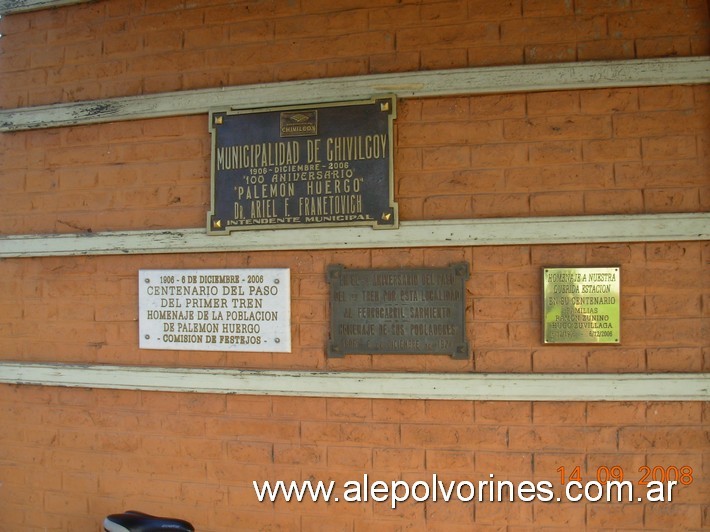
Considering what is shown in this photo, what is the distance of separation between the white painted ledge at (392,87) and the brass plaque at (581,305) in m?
1.10

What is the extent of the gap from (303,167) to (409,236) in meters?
0.80

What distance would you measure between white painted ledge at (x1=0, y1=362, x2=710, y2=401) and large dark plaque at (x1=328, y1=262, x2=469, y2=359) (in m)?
0.17

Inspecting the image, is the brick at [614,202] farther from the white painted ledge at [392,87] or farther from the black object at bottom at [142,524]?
the black object at bottom at [142,524]

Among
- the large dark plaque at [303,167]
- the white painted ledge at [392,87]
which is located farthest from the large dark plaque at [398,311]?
the white painted ledge at [392,87]

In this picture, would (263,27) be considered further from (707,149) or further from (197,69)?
(707,149)

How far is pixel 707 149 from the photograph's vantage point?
9.82 ft

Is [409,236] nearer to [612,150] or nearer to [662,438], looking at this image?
[612,150]

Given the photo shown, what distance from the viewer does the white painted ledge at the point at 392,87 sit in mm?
3020

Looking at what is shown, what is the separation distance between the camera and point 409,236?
125 inches

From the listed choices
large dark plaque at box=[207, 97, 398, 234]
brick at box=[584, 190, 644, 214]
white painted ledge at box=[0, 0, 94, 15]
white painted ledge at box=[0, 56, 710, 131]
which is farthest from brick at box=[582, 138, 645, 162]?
white painted ledge at box=[0, 0, 94, 15]

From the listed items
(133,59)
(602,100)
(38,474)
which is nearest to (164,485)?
(38,474)

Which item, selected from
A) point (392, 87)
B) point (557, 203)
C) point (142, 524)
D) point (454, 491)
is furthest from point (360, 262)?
point (142, 524)

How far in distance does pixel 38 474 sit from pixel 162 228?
1952mm

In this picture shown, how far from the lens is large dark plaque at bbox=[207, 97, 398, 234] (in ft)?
10.6
